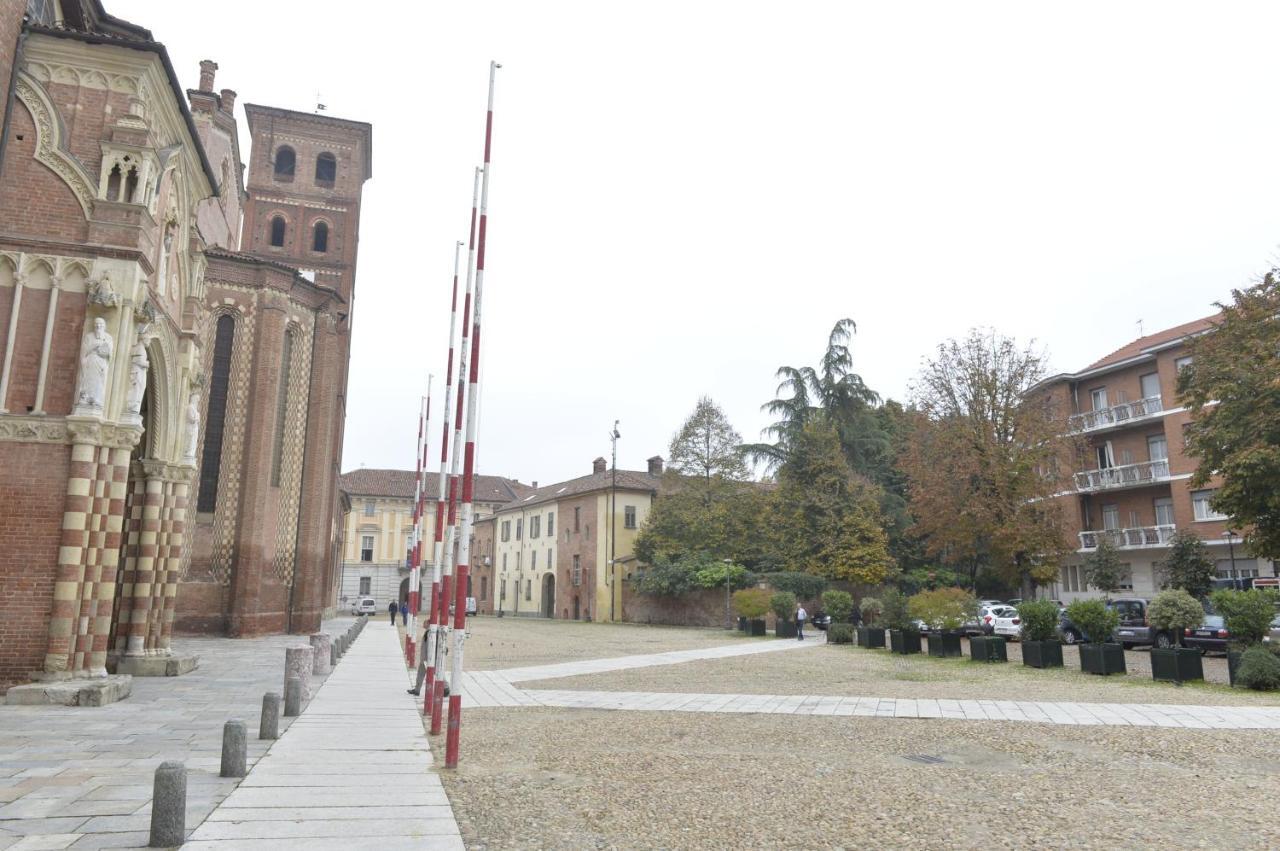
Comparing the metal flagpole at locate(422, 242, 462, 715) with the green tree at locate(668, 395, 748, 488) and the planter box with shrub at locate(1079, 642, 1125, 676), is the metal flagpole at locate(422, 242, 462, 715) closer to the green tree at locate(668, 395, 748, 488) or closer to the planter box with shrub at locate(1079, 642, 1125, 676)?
the planter box with shrub at locate(1079, 642, 1125, 676)

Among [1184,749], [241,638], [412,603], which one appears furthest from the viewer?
[412,603]

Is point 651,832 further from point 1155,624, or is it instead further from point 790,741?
point 1155,624

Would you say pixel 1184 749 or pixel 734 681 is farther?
pixel 734 681

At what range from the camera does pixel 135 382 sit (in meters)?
13.0

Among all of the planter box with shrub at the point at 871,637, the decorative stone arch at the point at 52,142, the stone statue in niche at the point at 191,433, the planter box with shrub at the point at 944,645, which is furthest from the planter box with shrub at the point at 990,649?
the decorative stone arch at the point at 52,142

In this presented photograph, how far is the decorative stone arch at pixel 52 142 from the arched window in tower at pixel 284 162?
80.2 ft

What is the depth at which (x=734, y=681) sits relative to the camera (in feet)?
53.4

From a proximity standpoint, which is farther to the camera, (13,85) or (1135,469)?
(1135,469)

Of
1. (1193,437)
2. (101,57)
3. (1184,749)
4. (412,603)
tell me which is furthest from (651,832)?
(412,603)

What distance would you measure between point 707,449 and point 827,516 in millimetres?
9642

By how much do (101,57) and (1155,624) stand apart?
22.8 metres

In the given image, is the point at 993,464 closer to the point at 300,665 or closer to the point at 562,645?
the point at 562,645

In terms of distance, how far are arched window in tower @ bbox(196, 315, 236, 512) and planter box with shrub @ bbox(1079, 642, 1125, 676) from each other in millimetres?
24553

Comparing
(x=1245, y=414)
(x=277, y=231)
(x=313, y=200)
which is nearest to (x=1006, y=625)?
(x=1245, y=414)
